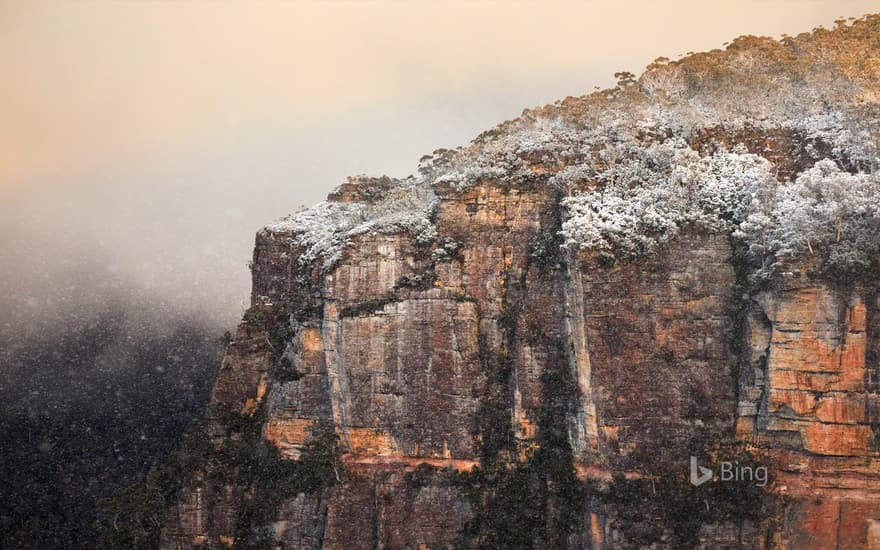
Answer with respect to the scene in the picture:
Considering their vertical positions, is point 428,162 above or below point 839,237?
above

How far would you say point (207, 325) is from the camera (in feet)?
181

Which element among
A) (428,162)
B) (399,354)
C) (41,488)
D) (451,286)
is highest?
(428,162)

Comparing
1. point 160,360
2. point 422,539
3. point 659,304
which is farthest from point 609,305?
point 160,360

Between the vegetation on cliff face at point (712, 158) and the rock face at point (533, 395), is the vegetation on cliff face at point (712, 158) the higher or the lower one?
the higher one

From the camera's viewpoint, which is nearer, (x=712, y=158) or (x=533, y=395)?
(x=712, y=158)

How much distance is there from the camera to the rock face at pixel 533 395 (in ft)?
88.1

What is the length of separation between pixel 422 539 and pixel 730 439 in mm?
10900

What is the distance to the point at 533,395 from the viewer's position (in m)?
32.1

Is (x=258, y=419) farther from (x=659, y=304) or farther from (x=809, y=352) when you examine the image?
(x=809, y=352)

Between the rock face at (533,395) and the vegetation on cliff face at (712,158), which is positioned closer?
the rock face at (533,395)

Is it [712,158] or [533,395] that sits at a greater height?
[712,158]

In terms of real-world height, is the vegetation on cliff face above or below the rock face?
above

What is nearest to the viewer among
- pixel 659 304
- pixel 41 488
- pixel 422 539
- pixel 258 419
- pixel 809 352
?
pixel 809 352

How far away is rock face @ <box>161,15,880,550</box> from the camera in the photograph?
26.8 metres
